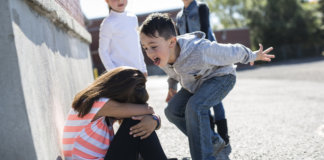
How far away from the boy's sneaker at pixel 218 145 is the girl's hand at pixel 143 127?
3.83 ft

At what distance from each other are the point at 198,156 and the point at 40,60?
55.1 inches

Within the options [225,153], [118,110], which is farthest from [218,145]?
[118,110]

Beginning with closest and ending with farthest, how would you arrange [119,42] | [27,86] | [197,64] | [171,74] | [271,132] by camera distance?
[27,86]
[197,64]
[171,74]
[119,42]
[271,132]

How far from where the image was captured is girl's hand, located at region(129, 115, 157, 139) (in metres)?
2.22

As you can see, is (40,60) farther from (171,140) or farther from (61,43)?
(171,140)

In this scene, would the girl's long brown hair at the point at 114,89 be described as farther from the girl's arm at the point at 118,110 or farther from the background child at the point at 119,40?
the background child at the point at 119,40

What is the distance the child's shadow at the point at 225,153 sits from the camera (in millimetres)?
3252

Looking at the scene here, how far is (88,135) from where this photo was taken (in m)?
2.25

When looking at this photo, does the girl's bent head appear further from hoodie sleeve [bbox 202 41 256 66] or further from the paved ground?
the paved ground

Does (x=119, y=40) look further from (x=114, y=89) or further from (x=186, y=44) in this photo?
(x=114, y=89)

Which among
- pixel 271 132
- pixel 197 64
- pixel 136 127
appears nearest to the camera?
pixel 136 127

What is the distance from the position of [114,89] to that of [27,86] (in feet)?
1.86

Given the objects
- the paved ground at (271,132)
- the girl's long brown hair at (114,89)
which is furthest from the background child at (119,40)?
the girl's long brown hair at (114,89)

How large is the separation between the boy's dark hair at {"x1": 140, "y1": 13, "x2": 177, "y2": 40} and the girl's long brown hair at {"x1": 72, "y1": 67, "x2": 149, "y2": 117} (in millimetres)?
554
